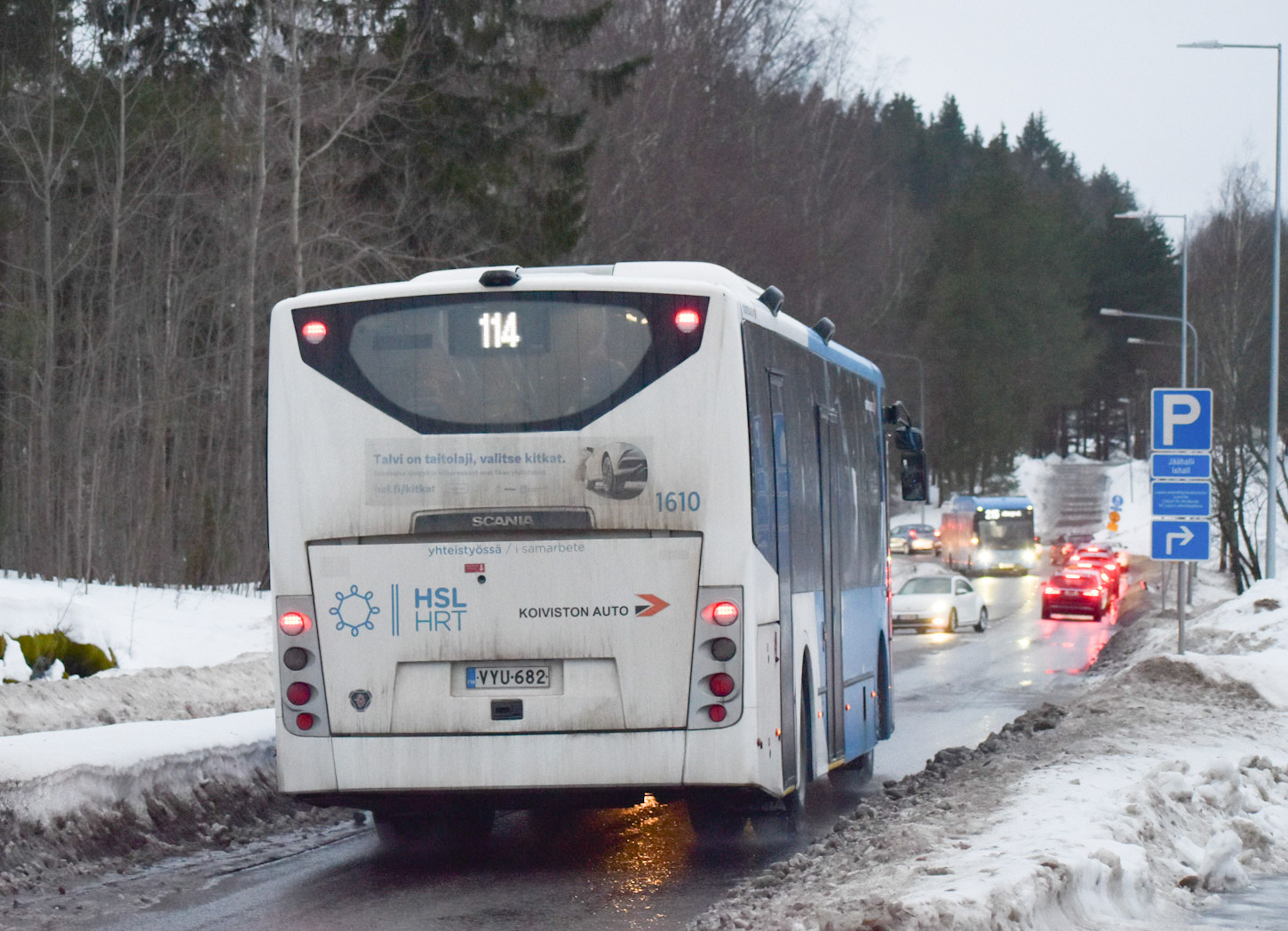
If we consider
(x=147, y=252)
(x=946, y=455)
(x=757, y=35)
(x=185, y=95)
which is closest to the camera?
(x=147, y=252)

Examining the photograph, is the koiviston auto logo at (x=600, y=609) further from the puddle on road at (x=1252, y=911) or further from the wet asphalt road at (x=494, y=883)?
A: the puddle on road at (x=1252, y=911)

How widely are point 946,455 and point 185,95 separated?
78079mm

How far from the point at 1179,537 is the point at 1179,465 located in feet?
2.61

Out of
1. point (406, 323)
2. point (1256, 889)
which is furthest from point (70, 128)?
point (1256, 889)

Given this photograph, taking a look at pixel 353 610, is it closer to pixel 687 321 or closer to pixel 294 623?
pixel 294 623

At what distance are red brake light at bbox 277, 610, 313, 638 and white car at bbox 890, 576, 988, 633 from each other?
34029mm

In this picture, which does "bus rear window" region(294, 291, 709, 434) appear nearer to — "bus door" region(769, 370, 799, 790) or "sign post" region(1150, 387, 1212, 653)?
"bus door" region(769, 370, 799, 790)

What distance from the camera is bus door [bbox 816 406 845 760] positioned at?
1187 centimetres

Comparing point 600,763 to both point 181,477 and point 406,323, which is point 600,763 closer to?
point 406,323

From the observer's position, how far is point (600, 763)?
9062mm

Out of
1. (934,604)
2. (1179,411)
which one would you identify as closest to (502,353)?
(1179,411)

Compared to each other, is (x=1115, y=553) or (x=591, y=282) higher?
(x=591, y=282)

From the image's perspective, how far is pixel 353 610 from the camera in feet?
30.5

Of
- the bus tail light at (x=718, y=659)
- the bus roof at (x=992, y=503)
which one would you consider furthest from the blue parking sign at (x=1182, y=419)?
the bus roof at (x=992, y=503)
